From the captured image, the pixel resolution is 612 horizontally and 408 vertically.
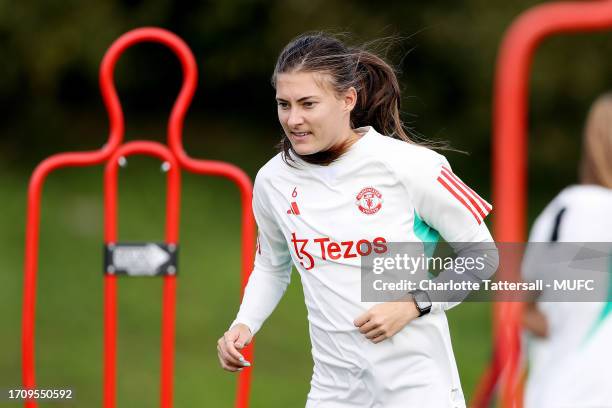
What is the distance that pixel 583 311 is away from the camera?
11.0ft

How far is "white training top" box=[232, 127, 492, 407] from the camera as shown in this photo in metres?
3.15

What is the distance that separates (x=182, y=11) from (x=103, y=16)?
149cm

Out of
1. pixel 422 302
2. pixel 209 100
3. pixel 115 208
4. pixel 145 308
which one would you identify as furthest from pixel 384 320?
pixel 209 100

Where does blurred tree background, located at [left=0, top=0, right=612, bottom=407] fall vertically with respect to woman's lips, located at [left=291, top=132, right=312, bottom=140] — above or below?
above

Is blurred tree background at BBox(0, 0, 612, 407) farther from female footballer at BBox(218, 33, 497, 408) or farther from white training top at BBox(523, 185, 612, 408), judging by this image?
female footballer at BBox(218, 33, 497, 408)

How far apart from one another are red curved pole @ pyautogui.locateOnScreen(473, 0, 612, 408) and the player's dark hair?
27.0 inches

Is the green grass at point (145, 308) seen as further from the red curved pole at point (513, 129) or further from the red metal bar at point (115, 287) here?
the red curved pole at point (513, 129)

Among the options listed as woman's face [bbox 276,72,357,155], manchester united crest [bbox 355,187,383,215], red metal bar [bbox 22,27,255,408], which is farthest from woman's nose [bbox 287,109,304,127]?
red metal bar [bbox 22,27,255,408]

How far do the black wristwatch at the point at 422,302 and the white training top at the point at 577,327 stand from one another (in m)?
0.39

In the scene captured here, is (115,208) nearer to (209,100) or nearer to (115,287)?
(115,287)

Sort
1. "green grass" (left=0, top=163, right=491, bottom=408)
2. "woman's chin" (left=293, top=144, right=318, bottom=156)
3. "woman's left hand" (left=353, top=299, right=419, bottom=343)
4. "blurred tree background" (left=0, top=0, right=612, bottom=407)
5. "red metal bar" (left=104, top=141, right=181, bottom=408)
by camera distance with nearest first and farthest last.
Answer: "woman's left hand" (left=353, top=299, right=419, bottom=343), "woman's chin" (left=293, top=144, right=318, bottom=156), "red metal bar" (left=104, top=141, right=181, bottom=408), "green grass" (left=0, top=163, right=491, bottom=408), "blurred tree background" (left=0, top=0, right=612, bottom=407)

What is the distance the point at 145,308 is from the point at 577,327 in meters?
7.56

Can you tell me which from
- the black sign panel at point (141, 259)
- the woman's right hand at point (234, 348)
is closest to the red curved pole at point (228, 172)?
the black sign panel at point (141, 259)

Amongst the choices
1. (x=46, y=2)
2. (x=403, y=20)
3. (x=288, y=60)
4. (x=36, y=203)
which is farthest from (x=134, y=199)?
(x=288, y=60)
